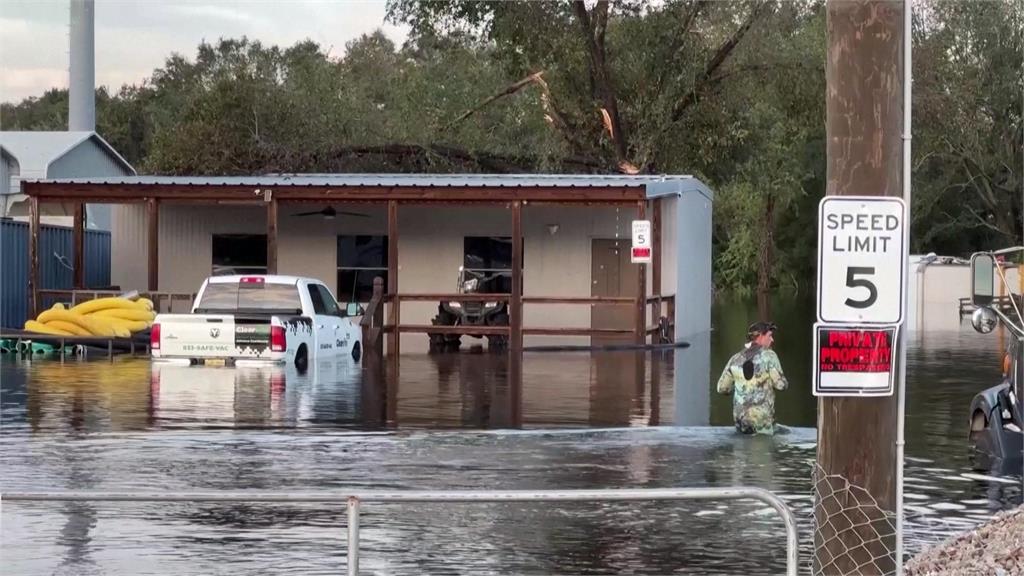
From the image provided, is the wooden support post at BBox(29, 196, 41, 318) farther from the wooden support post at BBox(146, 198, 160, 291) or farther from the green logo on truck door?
the green logo on truck door

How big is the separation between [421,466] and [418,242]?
23.4 m

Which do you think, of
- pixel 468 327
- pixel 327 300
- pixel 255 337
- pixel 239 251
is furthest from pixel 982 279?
pixel 239 251

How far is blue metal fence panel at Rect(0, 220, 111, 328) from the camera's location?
34469mm

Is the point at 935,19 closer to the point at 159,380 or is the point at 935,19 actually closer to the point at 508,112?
the point at 508,112

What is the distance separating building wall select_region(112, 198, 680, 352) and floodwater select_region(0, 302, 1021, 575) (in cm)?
1095

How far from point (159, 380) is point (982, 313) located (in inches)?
545

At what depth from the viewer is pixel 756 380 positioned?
15.7 meters

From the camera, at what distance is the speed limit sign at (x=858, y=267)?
670cm

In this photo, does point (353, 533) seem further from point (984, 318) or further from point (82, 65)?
point (82, 65)

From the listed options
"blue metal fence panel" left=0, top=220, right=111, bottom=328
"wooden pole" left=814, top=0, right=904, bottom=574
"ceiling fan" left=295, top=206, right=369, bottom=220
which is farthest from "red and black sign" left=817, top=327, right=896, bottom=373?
"ceiling fan" left=295, top=206, right=369, bottom=220

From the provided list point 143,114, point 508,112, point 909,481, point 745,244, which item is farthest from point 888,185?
point 143,114

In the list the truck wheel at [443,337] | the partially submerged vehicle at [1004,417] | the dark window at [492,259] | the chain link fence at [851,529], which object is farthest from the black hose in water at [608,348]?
the chain link fence at [851,529]

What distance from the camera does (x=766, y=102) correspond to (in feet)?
157

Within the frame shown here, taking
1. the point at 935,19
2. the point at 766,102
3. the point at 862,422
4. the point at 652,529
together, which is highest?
the point at 935,19
